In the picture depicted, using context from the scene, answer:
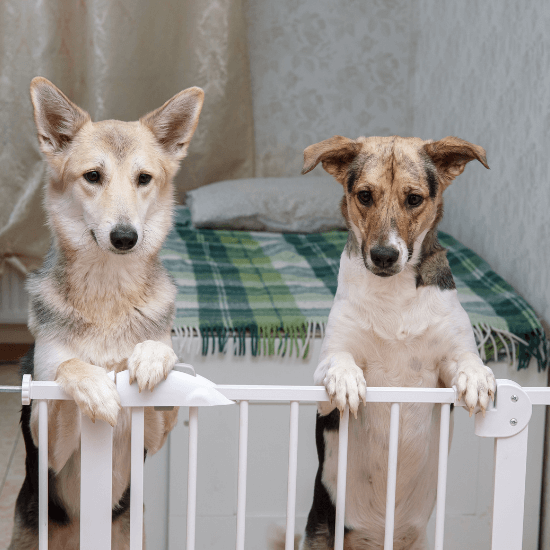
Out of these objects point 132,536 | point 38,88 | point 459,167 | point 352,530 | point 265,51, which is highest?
point 265,51

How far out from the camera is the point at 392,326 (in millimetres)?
1419

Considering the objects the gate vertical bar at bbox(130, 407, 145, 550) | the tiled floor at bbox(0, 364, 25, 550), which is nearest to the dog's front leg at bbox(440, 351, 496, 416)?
the gate vertical bar at bbox(130, 407, 145, 550)

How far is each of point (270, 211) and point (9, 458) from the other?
162cm

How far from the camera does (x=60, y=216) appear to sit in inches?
54.7

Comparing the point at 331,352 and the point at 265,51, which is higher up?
the point at 265,51

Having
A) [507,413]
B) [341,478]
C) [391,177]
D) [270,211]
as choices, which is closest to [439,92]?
[270,211]

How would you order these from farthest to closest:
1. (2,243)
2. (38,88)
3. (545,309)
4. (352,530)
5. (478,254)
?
(2,243)
(478,254)
(545,309)
(352,530)
(38,88)

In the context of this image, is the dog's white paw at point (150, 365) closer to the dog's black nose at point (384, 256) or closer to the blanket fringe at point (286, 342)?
the dog's black nose at point (384, 256)

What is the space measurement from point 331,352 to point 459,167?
510 mm

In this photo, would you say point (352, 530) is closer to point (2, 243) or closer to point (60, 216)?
point (60, 216)

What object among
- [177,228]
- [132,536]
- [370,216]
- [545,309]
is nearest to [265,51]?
[177,228]

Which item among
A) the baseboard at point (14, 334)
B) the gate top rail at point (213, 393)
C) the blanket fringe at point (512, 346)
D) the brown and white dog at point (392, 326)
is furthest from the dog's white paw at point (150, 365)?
the baseboard at point (14, 334)

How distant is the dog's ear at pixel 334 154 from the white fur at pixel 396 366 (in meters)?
0.22

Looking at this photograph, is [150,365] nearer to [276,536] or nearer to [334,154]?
[334,154]
